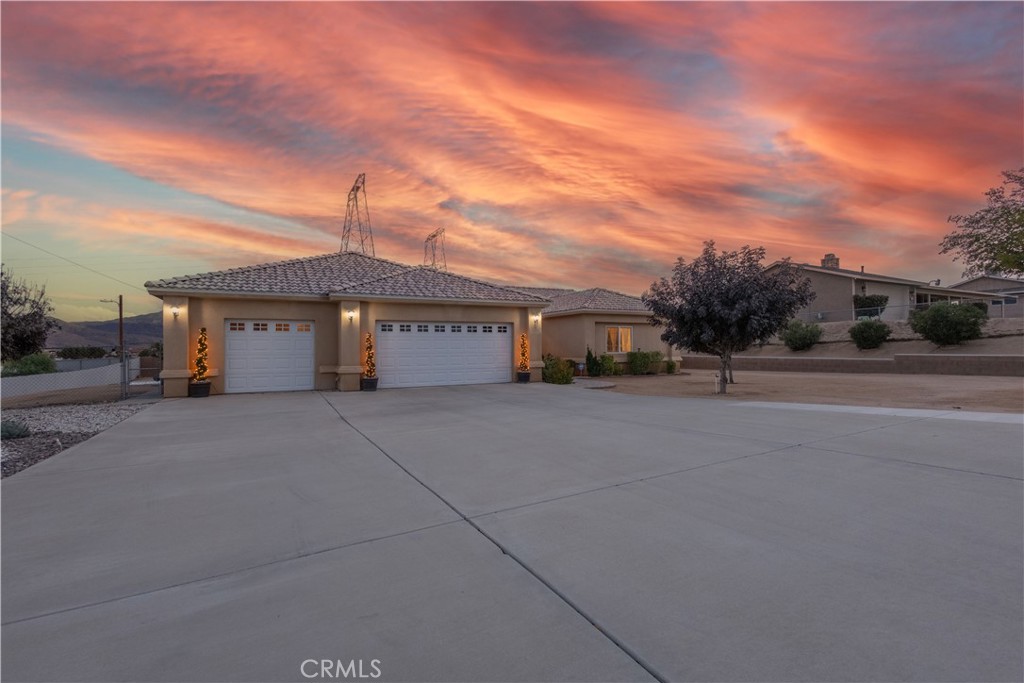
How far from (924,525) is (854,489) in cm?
99

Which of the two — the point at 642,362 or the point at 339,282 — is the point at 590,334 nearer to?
the point at 642,362

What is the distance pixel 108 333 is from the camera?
86.2 metres

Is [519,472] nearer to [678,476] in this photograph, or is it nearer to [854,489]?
[678,476]

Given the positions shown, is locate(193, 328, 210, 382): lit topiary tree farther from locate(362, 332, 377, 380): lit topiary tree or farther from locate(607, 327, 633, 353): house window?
locate(607, 327, 633, 353): house window

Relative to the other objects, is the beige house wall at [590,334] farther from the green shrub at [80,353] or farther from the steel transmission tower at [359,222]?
the green shrub at [80,353]

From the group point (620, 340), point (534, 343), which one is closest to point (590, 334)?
point (620, 340)

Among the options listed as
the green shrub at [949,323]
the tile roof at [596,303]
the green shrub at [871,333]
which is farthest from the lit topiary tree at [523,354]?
the green shrub at [949,323]

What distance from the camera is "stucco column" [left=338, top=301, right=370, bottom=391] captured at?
1636 centimetres

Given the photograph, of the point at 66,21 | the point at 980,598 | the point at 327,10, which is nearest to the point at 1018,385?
the point at 980,598

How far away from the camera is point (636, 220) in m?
22.7

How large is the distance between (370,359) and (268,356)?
3461 millimetres

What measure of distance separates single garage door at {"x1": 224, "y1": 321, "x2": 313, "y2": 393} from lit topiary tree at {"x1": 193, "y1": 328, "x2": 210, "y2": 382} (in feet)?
2.55

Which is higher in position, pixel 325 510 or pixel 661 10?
pixel 661 10

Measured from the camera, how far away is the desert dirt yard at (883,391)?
12.3 meters
